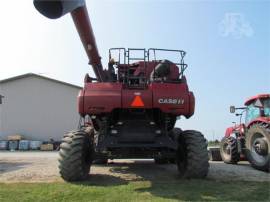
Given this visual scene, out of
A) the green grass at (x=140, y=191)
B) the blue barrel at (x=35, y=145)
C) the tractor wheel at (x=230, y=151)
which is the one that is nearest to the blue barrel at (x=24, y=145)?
the blue barrel at (x=35, y=145)

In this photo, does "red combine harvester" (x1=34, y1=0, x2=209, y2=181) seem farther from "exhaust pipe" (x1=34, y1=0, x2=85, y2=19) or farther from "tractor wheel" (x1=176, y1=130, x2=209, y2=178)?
"exhaust pipe" (x1=34, y1=0, x2=85, y2=19)

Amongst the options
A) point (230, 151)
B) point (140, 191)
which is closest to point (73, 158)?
point (140, 191)

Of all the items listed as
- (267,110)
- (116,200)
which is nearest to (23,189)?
(116,200)

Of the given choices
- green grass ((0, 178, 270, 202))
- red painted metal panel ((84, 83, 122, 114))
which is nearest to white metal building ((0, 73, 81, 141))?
red painted metal panel ((84, 83, 122, 114))

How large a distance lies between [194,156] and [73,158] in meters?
2.71

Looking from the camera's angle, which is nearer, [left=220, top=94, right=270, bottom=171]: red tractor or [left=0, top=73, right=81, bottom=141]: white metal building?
[left=220, top=94, right=270, bottom=171]: red tractor

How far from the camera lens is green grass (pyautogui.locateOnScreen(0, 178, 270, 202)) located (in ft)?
22.6

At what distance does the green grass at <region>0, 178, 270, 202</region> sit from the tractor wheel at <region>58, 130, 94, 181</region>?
32 cm

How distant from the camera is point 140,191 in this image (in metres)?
7.58

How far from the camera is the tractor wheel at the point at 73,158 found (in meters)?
8.48

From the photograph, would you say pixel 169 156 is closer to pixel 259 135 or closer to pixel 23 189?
pixel 23 189

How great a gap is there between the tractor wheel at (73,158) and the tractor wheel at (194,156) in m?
2.34

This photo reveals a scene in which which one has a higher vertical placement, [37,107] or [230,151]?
[37,107]

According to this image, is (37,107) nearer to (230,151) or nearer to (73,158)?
(230,151)
